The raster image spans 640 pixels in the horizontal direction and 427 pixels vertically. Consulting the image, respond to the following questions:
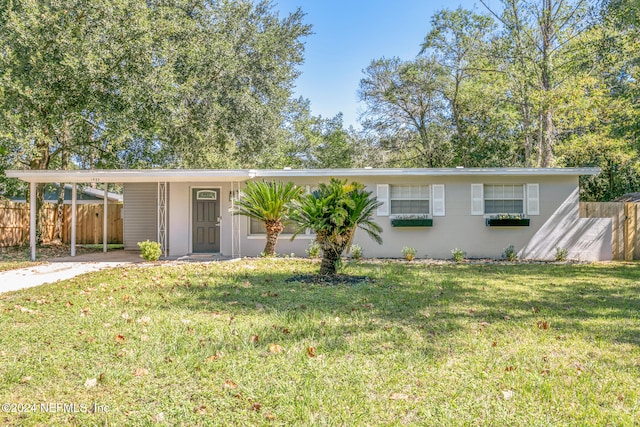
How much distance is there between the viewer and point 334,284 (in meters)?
7.39

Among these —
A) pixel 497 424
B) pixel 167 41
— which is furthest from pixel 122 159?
pixel 497 424

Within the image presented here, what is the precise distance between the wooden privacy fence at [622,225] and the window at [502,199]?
77.4 inches

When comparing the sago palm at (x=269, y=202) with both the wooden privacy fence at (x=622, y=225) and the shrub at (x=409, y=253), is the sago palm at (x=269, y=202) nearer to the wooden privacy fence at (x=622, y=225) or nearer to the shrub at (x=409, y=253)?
the shrub at (x=409, y=253)

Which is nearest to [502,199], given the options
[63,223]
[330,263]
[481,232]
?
[481,232]

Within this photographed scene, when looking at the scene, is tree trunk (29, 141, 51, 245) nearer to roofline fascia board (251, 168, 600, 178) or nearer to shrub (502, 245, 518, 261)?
roofline fascia board (251, 168, 600, 178)

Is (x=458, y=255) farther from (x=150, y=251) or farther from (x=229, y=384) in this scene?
(x=229, y=384)

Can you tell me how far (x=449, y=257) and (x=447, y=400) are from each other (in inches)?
391

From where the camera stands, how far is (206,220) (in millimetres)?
13102

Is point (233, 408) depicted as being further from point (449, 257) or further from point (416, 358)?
point (449, 257)

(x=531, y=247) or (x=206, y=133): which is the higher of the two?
(x=206, y=133)

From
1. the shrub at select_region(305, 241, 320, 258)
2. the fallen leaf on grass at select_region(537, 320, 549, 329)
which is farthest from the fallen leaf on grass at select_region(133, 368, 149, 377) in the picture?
the shrub at select_region(305, 241, 320, 258)

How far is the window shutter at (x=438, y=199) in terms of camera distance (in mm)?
12406

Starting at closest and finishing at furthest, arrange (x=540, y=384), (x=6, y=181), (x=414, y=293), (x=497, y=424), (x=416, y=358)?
(x=497, y=424) < (x=540, y=384) < (x=416, y=358) < (x=414, y=293) < (x=6, y=181)

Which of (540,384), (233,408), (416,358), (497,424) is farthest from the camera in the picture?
(416,358)
